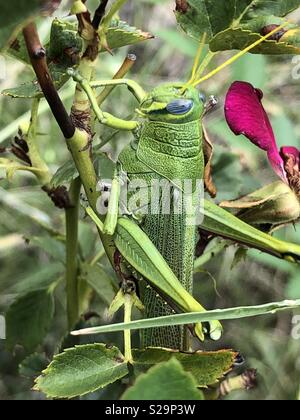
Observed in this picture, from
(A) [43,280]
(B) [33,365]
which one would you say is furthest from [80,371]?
(A) [43,280]

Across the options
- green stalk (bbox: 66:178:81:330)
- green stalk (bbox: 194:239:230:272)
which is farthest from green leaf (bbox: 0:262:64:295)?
green stalk (bbox: 194:239:230:272)

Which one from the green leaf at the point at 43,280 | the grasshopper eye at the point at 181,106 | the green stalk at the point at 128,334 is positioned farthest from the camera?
the green leaf at the point at 43,280

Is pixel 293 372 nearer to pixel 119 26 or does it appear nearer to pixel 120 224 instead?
pixel 120 224

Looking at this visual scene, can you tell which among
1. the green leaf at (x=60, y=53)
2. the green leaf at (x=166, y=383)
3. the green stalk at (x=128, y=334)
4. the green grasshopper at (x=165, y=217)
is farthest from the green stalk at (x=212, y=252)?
the green leaf at (x=166, y=383)

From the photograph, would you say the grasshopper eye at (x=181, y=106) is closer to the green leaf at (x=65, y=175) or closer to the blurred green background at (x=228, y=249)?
the green leaf at (x=65, y=175)

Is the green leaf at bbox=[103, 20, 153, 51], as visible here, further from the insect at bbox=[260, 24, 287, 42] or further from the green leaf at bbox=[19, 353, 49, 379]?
the green leaf at bbox=[19, 353, 49, 379]
